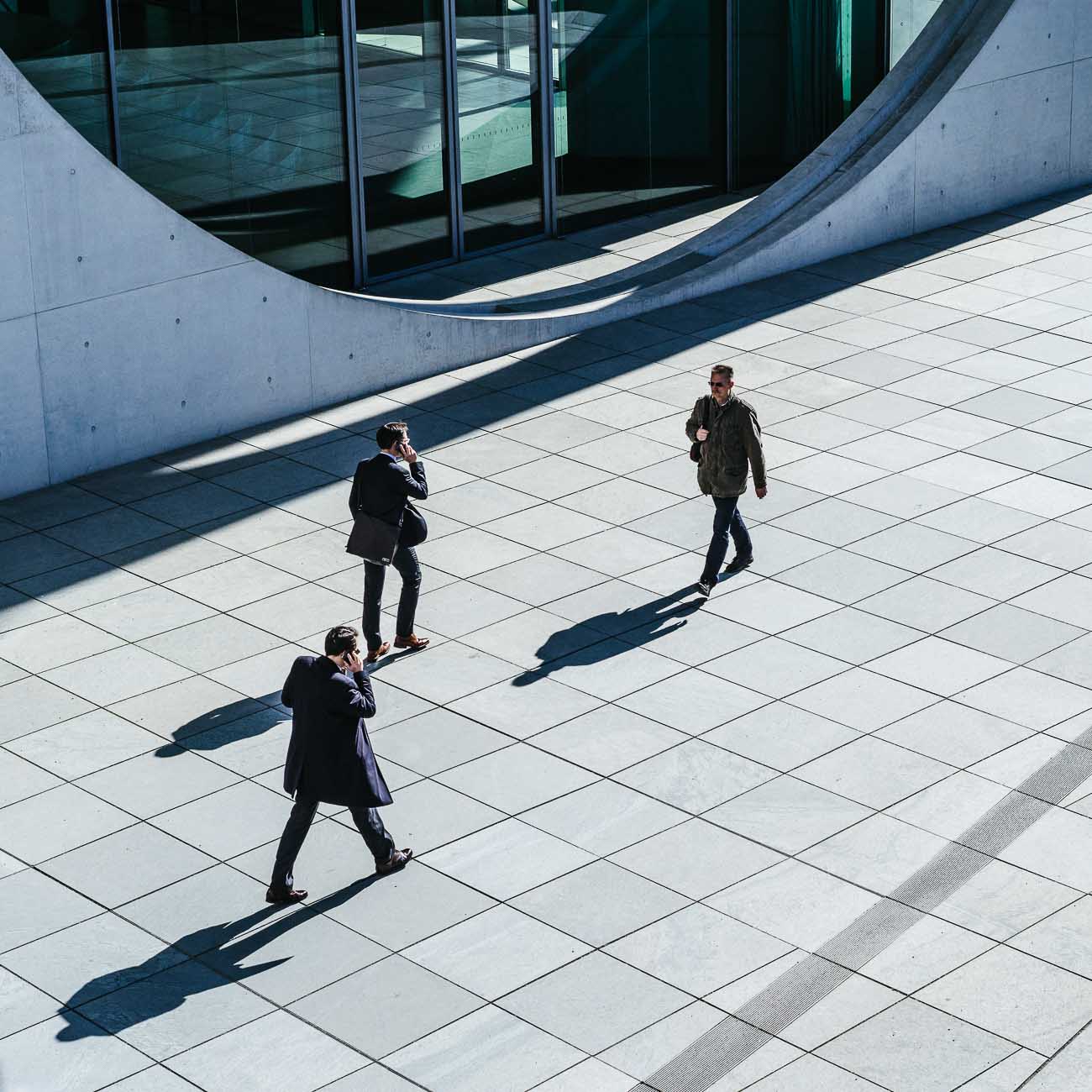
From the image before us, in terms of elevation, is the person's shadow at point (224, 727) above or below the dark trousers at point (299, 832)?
below

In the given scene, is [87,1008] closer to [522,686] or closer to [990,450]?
[522,686]

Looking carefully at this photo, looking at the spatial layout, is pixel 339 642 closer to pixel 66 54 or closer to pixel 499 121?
pixel 66 54

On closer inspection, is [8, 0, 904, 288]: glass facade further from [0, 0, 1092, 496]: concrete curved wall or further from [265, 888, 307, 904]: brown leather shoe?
[265, 888, 307, 904]: brown leather shoe

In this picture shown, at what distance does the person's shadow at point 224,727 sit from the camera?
1128 centimetres

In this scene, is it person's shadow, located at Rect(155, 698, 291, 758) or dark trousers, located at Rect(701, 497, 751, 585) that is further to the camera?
dark trousers, located at Rect(701, 497, 751, 585)

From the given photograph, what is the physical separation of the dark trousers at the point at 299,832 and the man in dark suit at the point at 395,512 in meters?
2.51

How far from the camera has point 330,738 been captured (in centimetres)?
939

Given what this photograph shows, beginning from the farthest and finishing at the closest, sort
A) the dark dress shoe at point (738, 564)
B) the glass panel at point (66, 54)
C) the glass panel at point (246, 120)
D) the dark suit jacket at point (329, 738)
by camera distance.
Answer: the glass panel at point (246, 120) < the glass panel at point (66, 54) < the dark dress shoe at point (738, 564) < the dark suit jacket at point (329, 738)

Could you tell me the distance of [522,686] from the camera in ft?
39.0

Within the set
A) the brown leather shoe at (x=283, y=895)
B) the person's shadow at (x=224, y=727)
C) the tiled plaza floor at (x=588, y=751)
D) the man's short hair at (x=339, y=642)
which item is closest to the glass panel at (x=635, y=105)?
the tiled plaza floor at (x=588, y=751)

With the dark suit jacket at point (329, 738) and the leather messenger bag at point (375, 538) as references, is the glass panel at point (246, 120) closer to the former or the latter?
the leather messenger bag at point (375, 538)

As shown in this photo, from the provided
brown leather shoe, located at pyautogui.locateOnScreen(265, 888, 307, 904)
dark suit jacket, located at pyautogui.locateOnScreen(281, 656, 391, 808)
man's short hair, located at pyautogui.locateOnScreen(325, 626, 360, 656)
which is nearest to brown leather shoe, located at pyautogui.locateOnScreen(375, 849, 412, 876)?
brown leather shoe, located at pyautogui.locateOnScreen(265, 888, 307, 904)

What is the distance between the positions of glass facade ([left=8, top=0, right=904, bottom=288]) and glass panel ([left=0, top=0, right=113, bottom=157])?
0.05 ft

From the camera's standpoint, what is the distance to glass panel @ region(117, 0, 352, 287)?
16.7 metres
